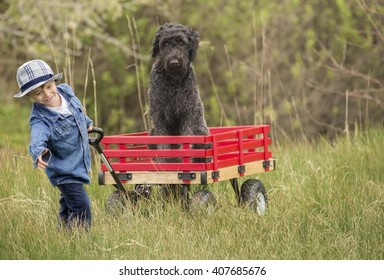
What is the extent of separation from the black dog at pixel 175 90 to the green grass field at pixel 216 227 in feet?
1.89

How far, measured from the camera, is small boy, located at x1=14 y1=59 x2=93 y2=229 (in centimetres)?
538

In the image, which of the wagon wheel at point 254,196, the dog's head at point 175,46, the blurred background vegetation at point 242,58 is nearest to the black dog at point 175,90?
the dog's head at point 175,46

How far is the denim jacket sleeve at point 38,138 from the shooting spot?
16.9 feet

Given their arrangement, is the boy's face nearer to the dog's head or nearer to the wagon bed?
the wagon bed

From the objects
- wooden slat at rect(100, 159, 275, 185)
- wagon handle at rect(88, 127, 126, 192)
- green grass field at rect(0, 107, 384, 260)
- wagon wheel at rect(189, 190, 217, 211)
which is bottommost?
green grass field at rect(0, 107, 384, 260)

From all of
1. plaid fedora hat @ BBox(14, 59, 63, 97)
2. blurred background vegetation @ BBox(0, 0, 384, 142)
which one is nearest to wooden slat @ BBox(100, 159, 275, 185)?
plaid fedora hat @ BBox(14, 59, 63, 97)

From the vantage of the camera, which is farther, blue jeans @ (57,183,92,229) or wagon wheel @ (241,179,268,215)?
wagon wheel @ (241,179,268,215)

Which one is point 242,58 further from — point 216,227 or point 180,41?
point 216,227

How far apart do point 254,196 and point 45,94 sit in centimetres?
175

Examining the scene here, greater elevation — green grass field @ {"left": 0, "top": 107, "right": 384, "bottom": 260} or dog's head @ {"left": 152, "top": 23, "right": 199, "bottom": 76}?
dog's head @ {"left": 152, "top": 23, "right": 199, "bottom": 76}

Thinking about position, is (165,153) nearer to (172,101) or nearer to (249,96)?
(172,101)

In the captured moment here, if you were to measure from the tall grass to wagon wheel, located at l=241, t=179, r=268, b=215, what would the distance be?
96 millimetres

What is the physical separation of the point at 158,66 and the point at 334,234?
1.73 meters
